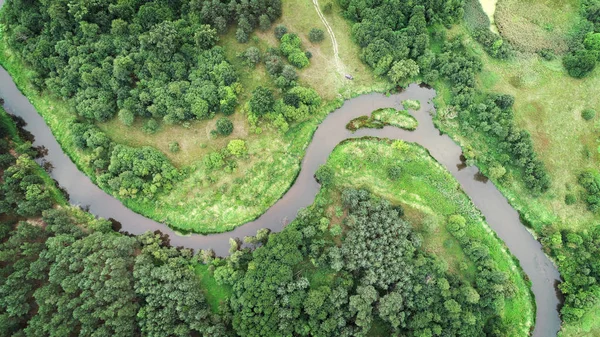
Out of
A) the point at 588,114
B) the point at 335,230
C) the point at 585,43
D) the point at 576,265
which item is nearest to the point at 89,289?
the point at 335,230

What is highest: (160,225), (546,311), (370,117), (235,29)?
(235,29)

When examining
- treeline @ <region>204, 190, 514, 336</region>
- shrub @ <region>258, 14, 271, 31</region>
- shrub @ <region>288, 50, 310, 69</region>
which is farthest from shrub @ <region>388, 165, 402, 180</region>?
shrub @ <region>258, 14, 271, 31</region>

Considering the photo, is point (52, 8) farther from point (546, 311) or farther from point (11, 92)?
point (546, 311)

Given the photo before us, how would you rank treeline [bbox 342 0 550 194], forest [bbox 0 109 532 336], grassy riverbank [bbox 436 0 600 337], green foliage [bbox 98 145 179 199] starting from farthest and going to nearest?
treeline [bbox 342 0 550 194]
grassy riverbank [bbox 436 0 600 337]
green foliage [bbox 98 145 179 199]
forest [bbox 0 109 532 336]

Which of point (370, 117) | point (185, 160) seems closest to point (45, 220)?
point (185, 160)

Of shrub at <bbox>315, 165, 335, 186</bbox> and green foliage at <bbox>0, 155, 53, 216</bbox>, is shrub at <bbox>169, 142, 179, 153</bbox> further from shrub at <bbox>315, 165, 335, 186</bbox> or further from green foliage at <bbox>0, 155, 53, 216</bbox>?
shrub at <bbox>315, 165, 335, 186</bbox>

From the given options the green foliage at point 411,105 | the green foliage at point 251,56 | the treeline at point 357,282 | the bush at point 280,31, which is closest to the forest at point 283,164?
the treeline at point 357,282

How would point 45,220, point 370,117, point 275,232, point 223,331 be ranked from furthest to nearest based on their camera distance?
point 370,117
point 275,232
point 45,220
point 223,331
